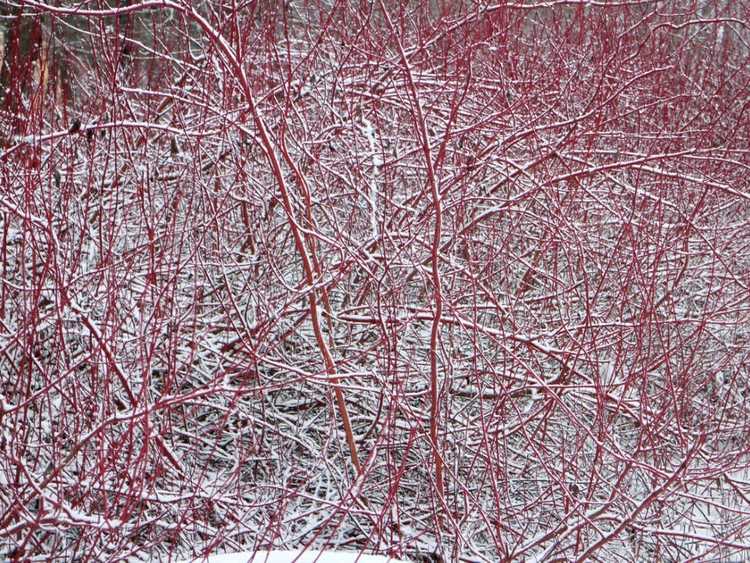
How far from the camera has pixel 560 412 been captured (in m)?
4.51

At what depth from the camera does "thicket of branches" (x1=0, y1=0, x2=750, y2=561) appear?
133 inches

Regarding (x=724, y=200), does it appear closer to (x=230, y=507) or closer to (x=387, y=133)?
(x=387, y=133)

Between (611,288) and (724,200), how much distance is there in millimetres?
2025

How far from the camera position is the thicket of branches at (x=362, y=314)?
11.1 feet

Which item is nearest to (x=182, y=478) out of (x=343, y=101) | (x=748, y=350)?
(x=343, y=101)

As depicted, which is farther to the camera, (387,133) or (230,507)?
(387,133)

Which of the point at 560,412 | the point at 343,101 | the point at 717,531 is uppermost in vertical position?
the point at 343,101

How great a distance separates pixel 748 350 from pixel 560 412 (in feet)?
3.82

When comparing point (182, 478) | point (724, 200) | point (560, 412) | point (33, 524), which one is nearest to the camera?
point (33, 524)

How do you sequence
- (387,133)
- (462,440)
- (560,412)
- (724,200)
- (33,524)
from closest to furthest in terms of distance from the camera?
1. (33,524)
2. (462,440)
3. (560,412)
4. (387,133)
5. (724,200)

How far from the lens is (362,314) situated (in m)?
4.75

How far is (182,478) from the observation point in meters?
3.57

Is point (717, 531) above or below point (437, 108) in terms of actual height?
below

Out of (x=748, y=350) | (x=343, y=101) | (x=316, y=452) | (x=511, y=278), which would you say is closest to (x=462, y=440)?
(x=316, y=452)
